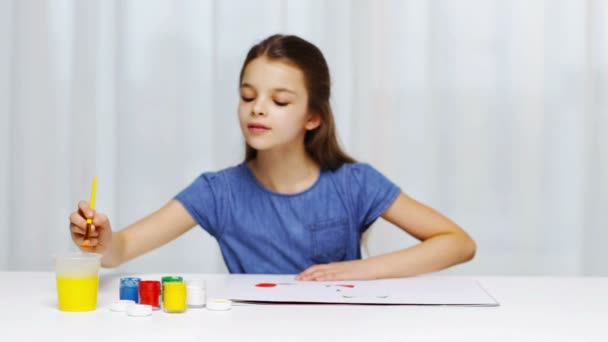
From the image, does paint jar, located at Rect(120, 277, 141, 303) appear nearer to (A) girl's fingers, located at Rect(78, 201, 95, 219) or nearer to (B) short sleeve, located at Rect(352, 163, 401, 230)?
(A) girl's fingers, located at Rect(78, 201, 95, 219)

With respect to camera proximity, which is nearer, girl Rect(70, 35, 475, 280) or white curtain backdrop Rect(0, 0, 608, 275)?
girl Rect(70, 35, 475, 280)

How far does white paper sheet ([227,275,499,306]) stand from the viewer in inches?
41.2

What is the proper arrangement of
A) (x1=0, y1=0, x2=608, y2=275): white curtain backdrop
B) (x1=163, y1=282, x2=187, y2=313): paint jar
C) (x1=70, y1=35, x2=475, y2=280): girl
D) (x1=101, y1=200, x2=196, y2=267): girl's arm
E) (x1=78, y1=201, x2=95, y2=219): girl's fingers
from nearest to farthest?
1. (x1=163, y1=282, x2=187, y2=313): paint jar
2. (x1=78, y1=201, x2=95, y2=219): girl's fingers
3. (x1=101, y1=200, x2=196, y2=267): girl's arm
4. (x1=70, y1=35, x2=475, y2=280): girl
5. (x1=0, y1=0, x2=608, y2=275): white curtain backdrop

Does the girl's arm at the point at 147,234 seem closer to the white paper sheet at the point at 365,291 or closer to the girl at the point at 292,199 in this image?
the girl at the point at 292,199

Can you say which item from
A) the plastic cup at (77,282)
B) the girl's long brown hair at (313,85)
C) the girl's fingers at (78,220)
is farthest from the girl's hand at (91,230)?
the girl's long brown hair at (313,85)

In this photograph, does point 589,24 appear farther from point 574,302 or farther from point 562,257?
point 574,302

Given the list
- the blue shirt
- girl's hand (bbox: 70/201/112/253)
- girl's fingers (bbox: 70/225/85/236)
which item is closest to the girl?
the blue shirt

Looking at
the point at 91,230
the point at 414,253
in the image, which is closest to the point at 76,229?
the point at 91,230

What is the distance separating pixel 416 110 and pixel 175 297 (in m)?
1.38

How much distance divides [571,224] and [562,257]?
9 centimetres

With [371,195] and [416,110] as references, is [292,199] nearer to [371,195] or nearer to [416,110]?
[371,195]

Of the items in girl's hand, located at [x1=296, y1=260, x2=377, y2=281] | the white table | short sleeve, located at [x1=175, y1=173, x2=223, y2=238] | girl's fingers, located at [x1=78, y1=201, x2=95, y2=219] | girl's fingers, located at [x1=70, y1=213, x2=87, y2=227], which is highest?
girl's fingers, located at [x1=78, y1=201, x2=95, y2=219]

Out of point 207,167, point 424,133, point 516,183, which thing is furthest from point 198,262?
point 516,183

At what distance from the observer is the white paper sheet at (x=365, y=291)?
3.43ft
